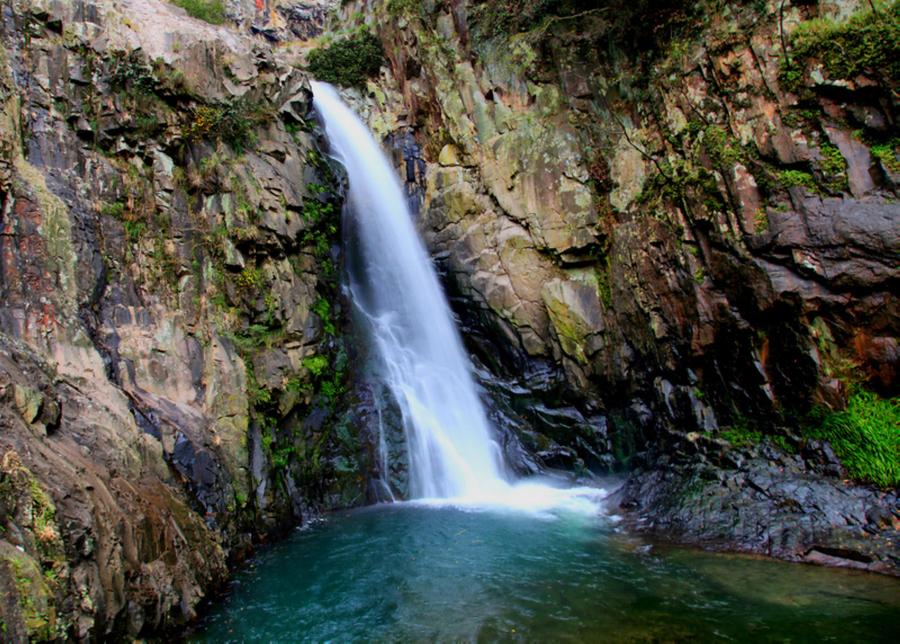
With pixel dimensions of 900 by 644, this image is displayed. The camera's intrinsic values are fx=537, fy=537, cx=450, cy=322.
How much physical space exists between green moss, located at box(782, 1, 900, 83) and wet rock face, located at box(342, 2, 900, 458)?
0.21m

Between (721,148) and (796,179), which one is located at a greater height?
(721,148)

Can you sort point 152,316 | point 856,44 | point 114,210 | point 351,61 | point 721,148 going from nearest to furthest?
1. point 856,44
2. point 152,316
3. point 114,210
4. point 721,148
5. point 351,61

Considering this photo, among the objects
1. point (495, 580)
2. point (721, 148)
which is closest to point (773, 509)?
point (495, 580)

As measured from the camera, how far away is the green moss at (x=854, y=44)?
8930mm

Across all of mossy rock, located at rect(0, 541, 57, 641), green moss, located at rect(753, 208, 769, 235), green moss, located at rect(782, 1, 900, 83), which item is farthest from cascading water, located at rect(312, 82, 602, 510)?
green moss, located at rect(782, 1, 900, 83)

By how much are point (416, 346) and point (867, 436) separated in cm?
962

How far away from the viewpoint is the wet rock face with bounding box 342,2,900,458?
918 cm

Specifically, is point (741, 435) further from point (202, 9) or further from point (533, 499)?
point (202, 9)

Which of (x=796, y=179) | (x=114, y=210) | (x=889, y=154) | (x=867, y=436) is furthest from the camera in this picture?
(x=114, y=210)

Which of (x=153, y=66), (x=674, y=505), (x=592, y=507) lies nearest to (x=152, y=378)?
(x=153, y=66)

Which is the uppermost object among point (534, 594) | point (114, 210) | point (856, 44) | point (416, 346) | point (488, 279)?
point (856, 44)

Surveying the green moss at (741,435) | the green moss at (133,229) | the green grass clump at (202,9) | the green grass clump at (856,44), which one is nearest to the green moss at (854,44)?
the green grass clump at (856,44)

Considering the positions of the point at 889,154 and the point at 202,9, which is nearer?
the point at 889,154

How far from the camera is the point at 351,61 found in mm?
19203
